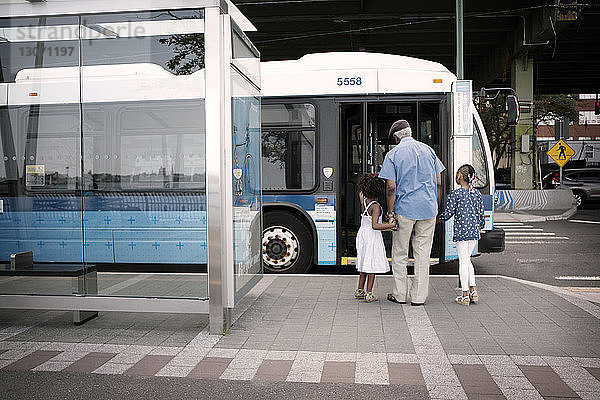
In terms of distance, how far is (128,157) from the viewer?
7938 mm

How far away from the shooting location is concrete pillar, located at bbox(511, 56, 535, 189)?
2498 cm

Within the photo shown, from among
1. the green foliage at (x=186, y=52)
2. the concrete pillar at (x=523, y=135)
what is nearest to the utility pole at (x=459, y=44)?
the green foliage at (x=186, y=52)

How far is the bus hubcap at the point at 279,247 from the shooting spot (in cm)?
971

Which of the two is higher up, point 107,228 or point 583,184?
point 583,184

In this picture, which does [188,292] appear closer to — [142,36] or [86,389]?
[86,389]

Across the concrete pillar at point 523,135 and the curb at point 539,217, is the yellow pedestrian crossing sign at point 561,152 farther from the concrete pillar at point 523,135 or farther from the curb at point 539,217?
the curb at point 539,217

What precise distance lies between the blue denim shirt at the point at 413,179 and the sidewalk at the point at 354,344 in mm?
1106

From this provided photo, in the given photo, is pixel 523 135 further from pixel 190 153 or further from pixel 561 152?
pixel 190 153

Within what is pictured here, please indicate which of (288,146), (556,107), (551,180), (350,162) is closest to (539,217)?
(551,180)

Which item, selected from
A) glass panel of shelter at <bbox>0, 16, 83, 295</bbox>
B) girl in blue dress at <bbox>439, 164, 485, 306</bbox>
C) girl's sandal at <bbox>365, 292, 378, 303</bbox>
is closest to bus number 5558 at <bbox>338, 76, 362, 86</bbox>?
girl in blue dress at <bbox>439, 164, 485, 306</bbox>

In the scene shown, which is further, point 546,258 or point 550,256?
point 550,256

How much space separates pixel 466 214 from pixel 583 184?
2178cm

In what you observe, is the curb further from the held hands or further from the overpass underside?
the held hands

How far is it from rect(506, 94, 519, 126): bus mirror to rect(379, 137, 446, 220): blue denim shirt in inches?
126
